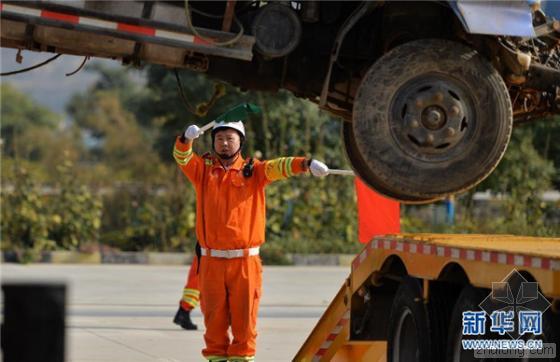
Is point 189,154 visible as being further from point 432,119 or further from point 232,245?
point 432,119

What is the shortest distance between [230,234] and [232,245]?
7 cm

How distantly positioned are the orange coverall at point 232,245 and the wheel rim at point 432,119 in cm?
73

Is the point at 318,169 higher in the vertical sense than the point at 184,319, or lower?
higher

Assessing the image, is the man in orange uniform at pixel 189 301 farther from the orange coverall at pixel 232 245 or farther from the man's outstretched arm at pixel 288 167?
the man's outstretched arm at pixel 288 167

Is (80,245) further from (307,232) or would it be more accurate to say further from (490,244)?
(490,244)

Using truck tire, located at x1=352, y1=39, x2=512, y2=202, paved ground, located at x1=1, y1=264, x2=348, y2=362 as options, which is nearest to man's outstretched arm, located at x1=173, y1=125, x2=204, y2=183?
truck tire, located at x1=352, y1=39, x2=512, y2=202

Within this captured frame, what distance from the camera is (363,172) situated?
9.27m

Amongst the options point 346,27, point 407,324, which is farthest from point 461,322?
point 346,27

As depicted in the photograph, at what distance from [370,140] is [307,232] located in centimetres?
1424

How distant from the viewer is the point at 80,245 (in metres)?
22.5

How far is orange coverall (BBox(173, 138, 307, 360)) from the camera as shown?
9211mm

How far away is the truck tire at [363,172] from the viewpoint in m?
9.10

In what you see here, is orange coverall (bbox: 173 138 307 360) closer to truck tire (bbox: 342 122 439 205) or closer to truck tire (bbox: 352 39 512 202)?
truck tire (bbox: 342 122 439 205)

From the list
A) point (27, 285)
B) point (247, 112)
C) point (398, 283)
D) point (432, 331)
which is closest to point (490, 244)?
point (432, 331)
